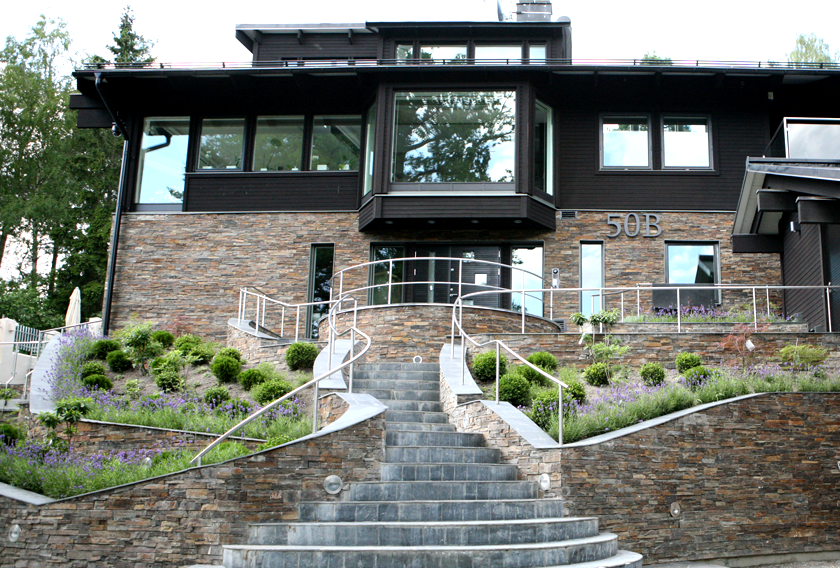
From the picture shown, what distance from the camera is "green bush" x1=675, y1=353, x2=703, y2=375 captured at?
13.1 m

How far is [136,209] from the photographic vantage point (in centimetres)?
1977

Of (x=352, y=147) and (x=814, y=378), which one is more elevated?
(x=352, y=147)

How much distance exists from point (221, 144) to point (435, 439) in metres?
12.4

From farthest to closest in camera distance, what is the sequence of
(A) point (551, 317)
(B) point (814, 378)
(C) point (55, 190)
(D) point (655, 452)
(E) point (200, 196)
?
(C) point (55, 190) → (E) point (200, 196) → (A) point (551, 317) → (B) point (814, 378) → (D) point (655, 452)

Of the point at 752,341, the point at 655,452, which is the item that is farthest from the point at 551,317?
the point at 655,452

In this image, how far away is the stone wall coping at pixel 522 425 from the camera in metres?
9.43

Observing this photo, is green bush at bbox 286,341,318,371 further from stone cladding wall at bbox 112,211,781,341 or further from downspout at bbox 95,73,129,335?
downspout at bbox 95,73,129,335

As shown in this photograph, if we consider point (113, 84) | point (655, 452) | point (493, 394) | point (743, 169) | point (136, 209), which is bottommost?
point (655, 452)

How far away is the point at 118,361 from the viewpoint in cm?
1408

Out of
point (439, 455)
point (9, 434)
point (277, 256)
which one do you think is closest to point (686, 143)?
point (277, 256)

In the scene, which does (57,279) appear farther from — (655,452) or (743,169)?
(655,452)

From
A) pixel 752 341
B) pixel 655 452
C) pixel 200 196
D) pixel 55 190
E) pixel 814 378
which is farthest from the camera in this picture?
pixel 55 190

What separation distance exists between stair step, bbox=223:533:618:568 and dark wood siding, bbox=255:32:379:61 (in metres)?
16.1

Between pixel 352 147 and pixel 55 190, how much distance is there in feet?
50.8
